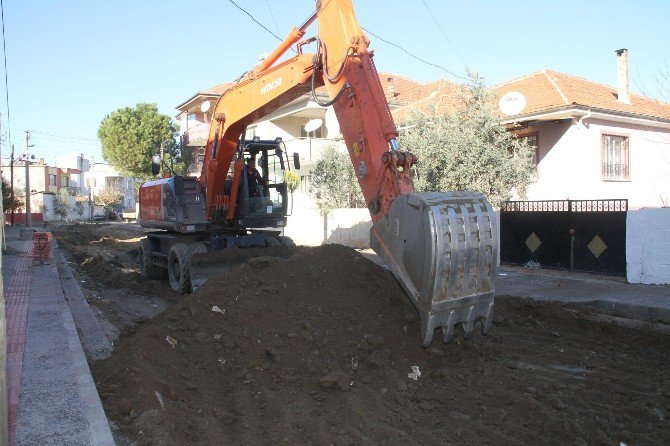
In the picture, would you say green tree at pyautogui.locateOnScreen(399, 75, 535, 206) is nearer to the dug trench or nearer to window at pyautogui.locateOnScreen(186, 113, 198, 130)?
the dug trench

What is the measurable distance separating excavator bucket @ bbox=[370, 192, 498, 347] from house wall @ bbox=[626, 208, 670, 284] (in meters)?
6.48

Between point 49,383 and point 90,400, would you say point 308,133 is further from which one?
point 90,400

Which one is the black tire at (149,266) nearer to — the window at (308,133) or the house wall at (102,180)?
the window at (308,133)

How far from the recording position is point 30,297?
31.2ft

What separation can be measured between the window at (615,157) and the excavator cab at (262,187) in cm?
1241

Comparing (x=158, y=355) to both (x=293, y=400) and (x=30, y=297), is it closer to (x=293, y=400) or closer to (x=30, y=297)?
(x=293, y=400)

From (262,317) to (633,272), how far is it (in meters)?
7.88

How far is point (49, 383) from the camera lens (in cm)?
466

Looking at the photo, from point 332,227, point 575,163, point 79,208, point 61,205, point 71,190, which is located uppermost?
point 71,190

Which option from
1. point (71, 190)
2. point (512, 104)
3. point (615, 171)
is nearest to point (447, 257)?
point (512, 104)

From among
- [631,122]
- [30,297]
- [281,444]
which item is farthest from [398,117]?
[281,444]

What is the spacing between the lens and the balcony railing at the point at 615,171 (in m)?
18.8

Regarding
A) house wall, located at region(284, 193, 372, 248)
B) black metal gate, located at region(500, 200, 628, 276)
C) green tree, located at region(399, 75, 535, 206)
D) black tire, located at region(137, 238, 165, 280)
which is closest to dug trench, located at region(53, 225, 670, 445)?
black metal gate, located at region(500, 200, 628, 276)

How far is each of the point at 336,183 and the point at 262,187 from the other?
1123 centimetres
